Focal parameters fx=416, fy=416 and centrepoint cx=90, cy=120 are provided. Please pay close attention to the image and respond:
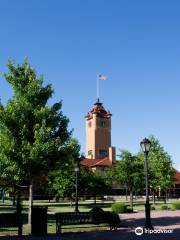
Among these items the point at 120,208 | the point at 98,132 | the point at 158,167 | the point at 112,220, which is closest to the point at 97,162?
the point at 98,132

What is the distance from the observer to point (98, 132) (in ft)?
423

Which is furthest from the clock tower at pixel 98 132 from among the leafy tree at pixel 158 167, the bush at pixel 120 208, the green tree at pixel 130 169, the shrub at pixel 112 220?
the shrub at pixel 112 220

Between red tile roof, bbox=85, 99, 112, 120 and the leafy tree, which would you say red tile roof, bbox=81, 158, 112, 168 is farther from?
the leafy tree

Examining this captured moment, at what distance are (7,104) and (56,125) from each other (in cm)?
310

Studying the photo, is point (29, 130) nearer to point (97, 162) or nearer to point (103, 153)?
point (97, 162)

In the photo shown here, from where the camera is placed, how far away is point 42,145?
907 inches

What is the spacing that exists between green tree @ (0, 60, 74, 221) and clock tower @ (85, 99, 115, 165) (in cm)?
9992

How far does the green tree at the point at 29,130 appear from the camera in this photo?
2306 cm

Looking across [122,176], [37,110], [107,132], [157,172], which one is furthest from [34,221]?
[107,132]

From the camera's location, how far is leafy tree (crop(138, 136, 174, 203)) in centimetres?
5584

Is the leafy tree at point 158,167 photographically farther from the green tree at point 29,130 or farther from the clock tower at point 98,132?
the clock tower at point 98,132

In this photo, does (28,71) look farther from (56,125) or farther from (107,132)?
(107,132)

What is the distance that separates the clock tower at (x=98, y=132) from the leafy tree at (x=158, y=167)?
216 feet

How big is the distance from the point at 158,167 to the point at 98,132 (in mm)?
73371
